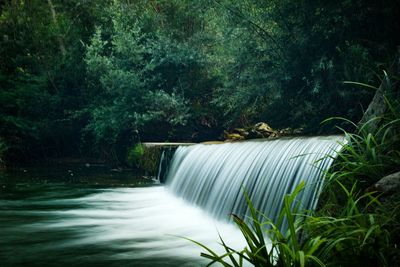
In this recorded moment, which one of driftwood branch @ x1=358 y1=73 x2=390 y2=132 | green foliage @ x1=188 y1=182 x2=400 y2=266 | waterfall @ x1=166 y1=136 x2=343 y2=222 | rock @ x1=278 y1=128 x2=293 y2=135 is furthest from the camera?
rock @ x1=278 y1=128 x2=293 y2=135

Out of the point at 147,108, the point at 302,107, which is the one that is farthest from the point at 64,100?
the point at 302,107

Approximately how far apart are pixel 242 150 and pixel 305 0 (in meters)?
4.68

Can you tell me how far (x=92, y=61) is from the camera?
15.7 m

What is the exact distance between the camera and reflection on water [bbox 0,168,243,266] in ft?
16.0

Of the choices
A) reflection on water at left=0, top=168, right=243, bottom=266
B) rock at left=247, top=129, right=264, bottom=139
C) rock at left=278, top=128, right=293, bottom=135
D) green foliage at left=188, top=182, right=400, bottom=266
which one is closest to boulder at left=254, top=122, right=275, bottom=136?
rock at left=247, top=129, right=264, bottom=139

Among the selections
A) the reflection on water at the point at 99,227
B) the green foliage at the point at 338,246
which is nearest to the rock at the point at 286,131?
the reflection on water at the point at 99,227

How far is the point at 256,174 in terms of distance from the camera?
268 inches

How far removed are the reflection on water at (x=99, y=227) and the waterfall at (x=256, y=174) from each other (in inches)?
13.3

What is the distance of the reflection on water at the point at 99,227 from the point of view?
4883 millimetres

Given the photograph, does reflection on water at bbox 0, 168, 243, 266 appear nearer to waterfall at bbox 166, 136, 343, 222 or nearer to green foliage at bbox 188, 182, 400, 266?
waterfall at bbox 166, 136, 343, 222

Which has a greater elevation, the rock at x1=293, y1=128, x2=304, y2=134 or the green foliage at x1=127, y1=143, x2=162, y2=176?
the rock at x1=293, y1=128, x2=304, y2=134

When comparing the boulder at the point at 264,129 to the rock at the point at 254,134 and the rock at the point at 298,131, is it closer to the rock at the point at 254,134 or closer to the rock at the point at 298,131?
the rock at the point at 254,134

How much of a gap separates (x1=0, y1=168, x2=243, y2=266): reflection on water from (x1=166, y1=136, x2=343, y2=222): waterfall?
1.11 ft

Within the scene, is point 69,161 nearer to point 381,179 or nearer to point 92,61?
point 92,61
